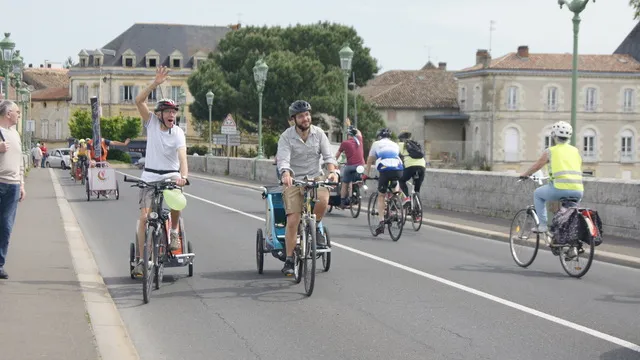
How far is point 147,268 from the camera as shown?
9.26m

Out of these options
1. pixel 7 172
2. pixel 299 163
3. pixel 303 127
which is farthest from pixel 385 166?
pixel 7 172

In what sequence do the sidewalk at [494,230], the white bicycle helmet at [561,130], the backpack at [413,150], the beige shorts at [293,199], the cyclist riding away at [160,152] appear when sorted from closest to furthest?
the cyclist riding away at [160,152] → the beige shorts at [293,199] → the white bicycle helmet at [561,130] → the sidewalk at [494,230] → the backpack at [413,150]

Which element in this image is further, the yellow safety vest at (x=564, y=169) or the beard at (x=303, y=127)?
the yellow safety vest at (x=564, y=169)

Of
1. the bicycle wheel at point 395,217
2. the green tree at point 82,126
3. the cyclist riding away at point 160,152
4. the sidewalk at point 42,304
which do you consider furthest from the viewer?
the green tree at point 82,126

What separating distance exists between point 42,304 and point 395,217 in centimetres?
816

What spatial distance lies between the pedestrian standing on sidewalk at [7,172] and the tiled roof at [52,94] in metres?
111

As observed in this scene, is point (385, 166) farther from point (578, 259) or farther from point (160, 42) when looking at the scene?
point (160, 42)

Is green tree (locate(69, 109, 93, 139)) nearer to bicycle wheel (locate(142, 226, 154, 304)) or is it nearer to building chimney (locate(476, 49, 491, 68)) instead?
building chimney (locate(476, 49, 491, 68))

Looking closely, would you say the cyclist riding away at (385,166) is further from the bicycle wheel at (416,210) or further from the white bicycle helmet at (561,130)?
the white bicycle helmet at (561,130)

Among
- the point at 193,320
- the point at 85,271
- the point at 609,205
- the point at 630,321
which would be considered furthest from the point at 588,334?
the point at 609,205

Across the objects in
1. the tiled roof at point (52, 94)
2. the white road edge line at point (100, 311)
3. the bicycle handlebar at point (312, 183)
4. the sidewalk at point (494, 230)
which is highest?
the tiled roof at point (52, 94)

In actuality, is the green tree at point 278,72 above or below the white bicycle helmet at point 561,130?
above

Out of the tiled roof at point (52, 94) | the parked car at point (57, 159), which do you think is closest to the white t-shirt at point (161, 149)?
the parked car at point (57, 159)

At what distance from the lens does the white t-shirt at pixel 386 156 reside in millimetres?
16297
